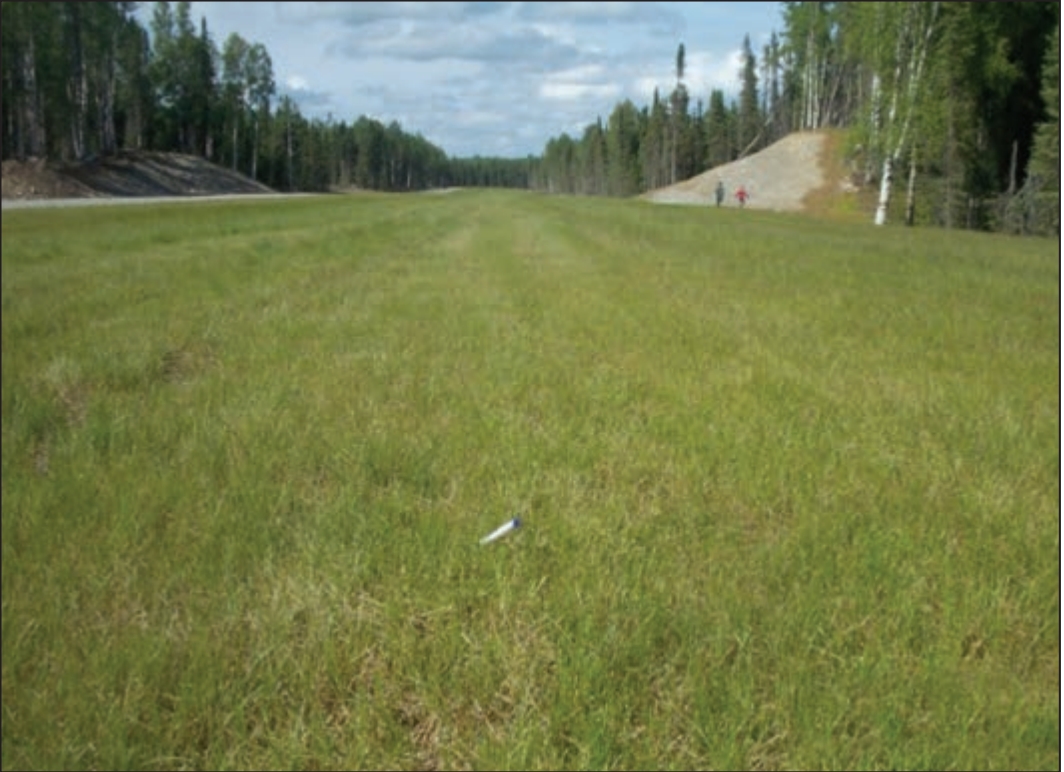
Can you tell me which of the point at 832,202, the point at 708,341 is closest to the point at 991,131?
the point at 832,202

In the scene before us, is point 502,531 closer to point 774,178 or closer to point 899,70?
point 899,70

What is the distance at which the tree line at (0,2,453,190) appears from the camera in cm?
654

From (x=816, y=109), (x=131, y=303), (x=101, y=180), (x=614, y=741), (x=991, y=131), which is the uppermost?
(x=816, y=109)

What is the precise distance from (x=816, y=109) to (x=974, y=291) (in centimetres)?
8875

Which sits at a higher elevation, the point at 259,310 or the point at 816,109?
the point at 816,109

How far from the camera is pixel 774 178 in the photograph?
75438 millimetres

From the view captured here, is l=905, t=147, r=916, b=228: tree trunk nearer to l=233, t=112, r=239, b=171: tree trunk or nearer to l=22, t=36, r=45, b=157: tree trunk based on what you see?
l=233, t=112, r=239, b=171: tree trunk

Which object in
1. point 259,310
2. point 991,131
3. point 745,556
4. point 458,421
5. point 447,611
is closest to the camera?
point 447,611

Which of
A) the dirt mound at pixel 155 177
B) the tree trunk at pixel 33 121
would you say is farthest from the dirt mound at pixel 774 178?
the dirt mound at pixel 155 177

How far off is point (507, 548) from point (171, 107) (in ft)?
135

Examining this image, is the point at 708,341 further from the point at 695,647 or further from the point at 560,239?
the point at 560,239

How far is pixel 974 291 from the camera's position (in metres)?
12.0

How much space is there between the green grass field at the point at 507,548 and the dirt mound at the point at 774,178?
6303 cm

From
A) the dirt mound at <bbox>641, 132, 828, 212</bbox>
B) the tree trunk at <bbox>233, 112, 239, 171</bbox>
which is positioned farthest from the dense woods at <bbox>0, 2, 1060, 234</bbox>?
the dirt mound at <bbox>641, 132, 828, 212</bbox>
